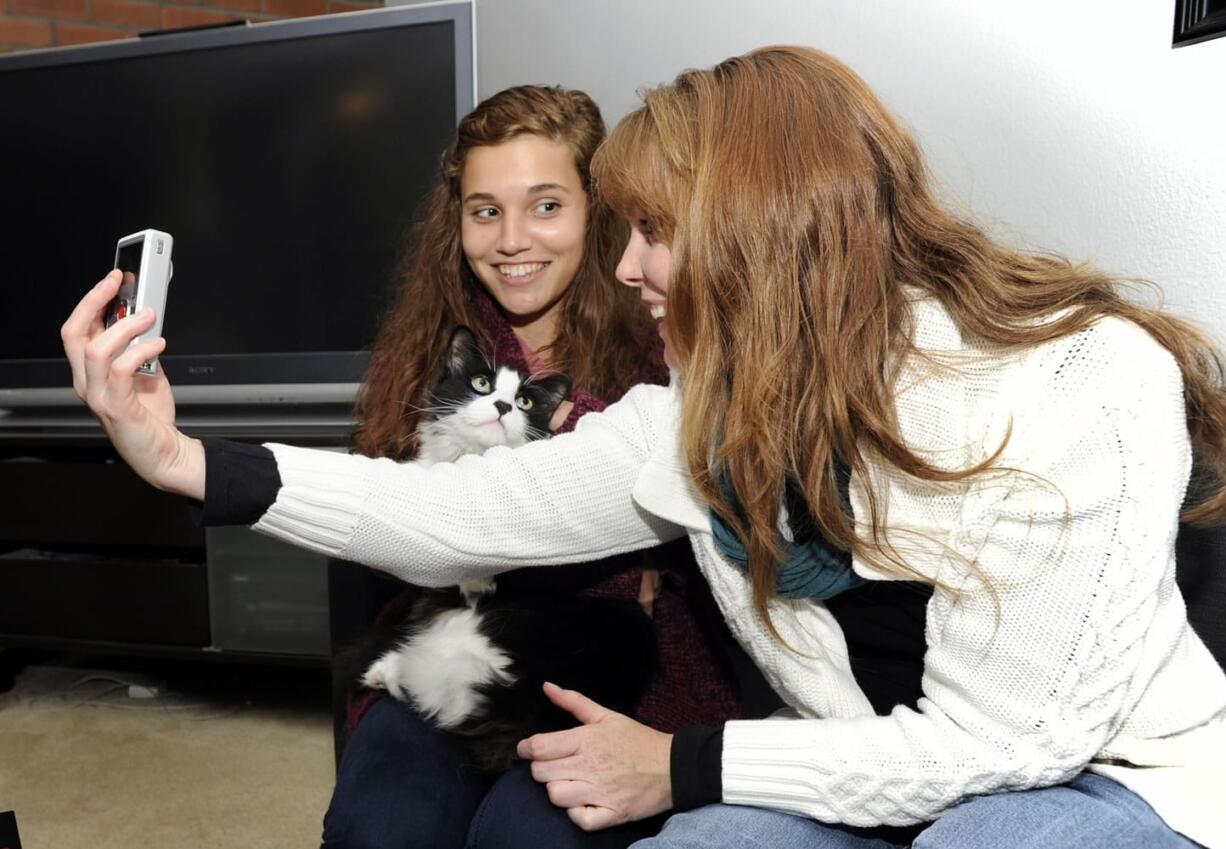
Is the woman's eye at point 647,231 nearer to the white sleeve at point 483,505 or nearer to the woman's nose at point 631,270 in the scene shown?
the woman's nose at point 631,270

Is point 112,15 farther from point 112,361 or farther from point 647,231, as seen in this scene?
point 647,231

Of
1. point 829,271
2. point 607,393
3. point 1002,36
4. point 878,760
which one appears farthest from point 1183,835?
point 1002,36

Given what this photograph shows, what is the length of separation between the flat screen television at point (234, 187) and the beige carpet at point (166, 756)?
→ 25.9 inches

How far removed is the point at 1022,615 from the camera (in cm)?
82

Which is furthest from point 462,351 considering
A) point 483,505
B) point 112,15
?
point 112,15

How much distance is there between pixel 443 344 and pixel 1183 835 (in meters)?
1.03

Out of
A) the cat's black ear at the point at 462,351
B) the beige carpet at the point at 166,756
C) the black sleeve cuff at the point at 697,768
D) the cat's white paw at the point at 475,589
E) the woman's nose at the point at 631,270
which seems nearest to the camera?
the black sleeve cuff at the point at 697,768

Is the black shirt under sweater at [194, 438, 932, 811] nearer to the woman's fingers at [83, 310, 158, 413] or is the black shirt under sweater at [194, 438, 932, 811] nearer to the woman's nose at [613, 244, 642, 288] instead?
the woman's fingers at [83, 310, 158, 413]

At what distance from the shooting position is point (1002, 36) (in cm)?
156

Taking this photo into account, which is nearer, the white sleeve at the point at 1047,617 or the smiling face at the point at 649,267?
the white sleeve at the point at 1047,617

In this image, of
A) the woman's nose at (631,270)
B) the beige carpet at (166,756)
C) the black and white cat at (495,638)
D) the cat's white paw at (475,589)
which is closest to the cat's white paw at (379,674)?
the black and white cat at (495,638)

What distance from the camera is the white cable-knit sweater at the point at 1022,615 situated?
802mm

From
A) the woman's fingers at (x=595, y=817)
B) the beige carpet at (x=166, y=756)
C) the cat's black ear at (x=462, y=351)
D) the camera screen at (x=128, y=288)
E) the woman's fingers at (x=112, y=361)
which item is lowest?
the beige carpet at (x=166, y=756)

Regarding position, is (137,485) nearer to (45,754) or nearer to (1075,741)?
(45,754)
